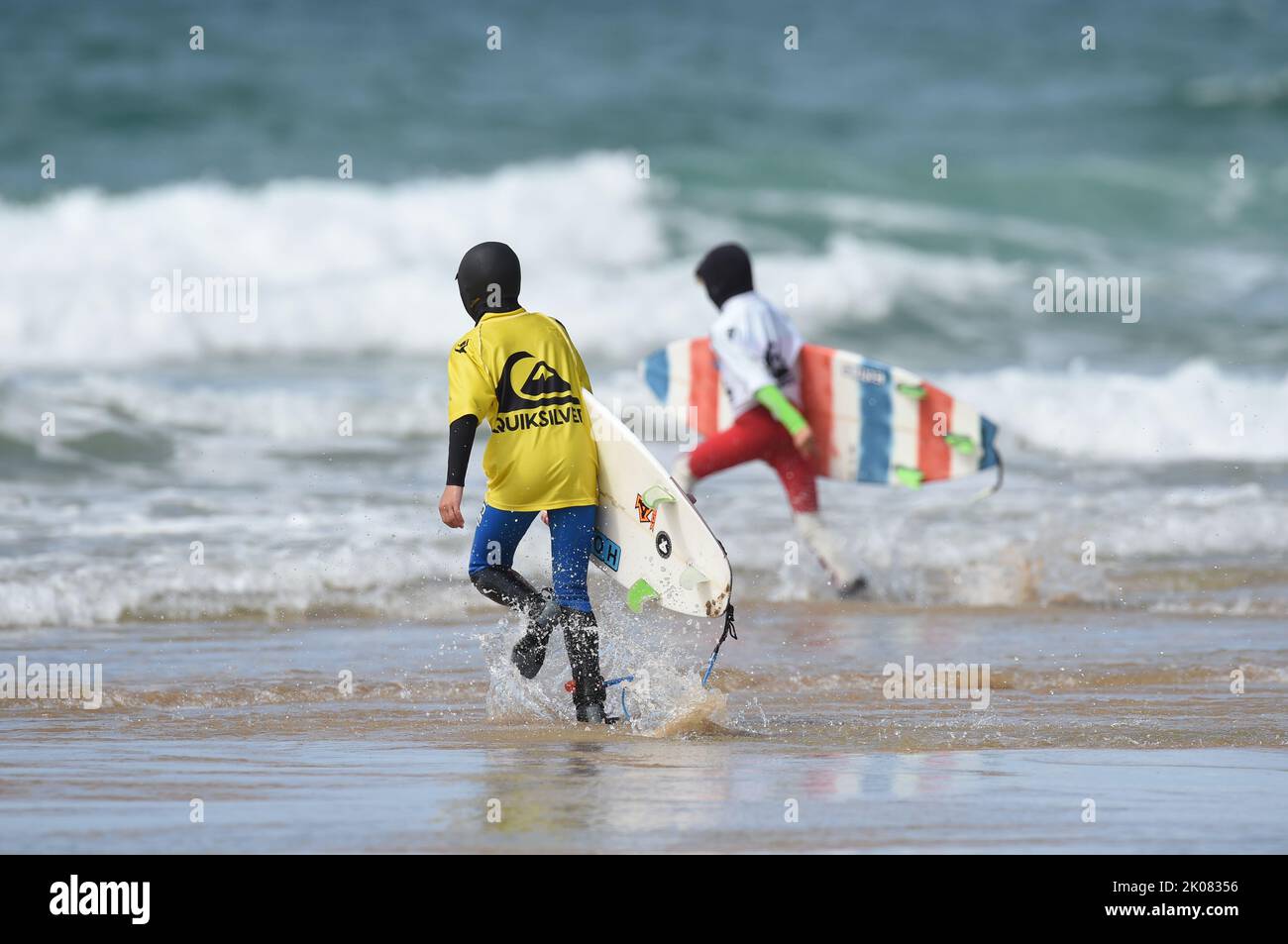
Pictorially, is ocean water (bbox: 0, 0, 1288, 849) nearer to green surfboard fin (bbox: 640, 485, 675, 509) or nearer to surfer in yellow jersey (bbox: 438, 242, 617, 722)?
surfer in yellow jersey (bbox: 438, 242, 617, 722)

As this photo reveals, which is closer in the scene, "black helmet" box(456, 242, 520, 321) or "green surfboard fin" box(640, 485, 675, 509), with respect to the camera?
"black helmet" box(456, 242, 520, 321)

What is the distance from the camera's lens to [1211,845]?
406cm

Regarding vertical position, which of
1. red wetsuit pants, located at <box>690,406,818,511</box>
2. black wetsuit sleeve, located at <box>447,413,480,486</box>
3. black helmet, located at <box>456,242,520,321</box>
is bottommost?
black wetsuit sleeve, located at <box>447,413,480,486</box>

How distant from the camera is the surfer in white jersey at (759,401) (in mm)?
8484

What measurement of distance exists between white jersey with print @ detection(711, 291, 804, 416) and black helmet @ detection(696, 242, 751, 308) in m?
0.05

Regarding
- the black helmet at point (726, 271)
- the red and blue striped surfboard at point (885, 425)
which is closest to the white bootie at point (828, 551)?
the red and blue striped surfboard at point (885, 425)

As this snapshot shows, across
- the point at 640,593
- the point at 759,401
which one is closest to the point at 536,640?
the point at 640,593

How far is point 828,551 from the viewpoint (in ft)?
29.2

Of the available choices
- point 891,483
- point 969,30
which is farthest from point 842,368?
point 969,30

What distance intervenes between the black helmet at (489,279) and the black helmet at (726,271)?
9.75 ft

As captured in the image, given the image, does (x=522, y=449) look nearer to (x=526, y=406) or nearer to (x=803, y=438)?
(x=526, y=406)

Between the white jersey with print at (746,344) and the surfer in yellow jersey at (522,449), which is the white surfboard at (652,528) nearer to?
the surfer in yellow jersey at (522,449)

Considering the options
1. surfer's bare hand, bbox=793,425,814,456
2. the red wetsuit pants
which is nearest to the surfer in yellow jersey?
surfer's bare hand, bbox=793,425,814,456
